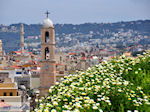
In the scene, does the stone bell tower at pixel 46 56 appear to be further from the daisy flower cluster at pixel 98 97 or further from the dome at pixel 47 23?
the daisy flower cluster at pixel 98 97

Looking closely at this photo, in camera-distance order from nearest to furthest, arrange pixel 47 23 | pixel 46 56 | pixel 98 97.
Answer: pixel 98 97 → pixel 46 56 → pixel 47 23

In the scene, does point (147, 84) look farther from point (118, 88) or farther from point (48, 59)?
point (48, 59)

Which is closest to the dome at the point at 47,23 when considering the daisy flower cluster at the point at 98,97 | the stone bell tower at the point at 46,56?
the stone bell tower at the point at 46,56

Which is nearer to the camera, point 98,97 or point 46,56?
point 98,97

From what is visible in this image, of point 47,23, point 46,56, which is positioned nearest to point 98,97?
point 46,56

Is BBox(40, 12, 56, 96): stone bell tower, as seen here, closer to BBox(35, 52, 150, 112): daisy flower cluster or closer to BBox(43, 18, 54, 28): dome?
BBox(43, 18, 54, 28): dome

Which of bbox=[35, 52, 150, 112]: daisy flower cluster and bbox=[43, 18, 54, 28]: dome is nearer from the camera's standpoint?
bbox=[35, 52, 150, 112]: daisy flower cluster

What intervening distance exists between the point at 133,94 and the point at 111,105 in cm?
36

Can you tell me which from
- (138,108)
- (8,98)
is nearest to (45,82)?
(8,98)

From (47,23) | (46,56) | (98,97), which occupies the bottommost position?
(46,56)

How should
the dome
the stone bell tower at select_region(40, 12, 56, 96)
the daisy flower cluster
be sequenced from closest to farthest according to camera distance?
the daisy flower cluster, the stone bell tower at select_region(40, 12, 56, 96), the dome

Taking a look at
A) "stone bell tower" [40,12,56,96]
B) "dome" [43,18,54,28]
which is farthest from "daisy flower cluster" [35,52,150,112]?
"dome" [43,18,54,28]

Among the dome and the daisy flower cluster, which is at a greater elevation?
the dome

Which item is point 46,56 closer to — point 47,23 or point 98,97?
point 47,23
